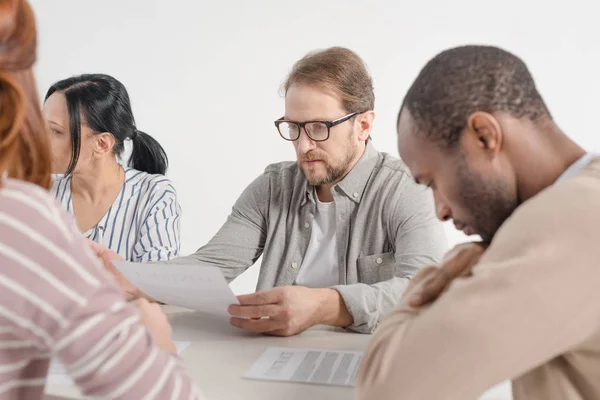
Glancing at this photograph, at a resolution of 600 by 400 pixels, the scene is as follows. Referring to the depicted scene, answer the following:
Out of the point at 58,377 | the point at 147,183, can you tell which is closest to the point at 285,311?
the point at 58,377

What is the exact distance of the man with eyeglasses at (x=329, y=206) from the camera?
6.17ft

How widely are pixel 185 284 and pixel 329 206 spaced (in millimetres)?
797

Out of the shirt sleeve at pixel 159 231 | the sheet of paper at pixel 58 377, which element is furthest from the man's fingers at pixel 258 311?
the shirt sleeve at pixel 159 231

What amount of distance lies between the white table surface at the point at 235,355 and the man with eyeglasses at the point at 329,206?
0.37 meters

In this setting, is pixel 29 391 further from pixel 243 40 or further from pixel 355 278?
pixel 243 40

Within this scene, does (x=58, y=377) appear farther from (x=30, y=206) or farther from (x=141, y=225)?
(x=141, y=225)

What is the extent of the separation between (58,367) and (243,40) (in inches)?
111

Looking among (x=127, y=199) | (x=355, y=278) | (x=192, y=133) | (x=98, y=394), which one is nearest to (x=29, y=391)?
(x=98, y=394)

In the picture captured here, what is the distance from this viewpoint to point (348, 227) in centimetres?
196

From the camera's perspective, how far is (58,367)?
1237 mm

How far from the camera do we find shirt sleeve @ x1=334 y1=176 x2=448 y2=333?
57.9 inches

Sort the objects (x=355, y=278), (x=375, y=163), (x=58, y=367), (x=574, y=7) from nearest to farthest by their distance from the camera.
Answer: (x=58, y=367) → (x=355, y=278) → (x=375, y=163) → (x=574, y=7)

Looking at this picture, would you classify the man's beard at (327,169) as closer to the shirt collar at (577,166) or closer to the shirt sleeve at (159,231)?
the shirt sleeve at (159,231)

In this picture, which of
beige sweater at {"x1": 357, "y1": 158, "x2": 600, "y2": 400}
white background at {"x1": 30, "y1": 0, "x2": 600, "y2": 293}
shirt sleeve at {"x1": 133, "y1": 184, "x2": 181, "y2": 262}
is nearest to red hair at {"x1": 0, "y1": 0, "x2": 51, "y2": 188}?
beige sweater at {"x1": 357, "y1": 158, "x2": 600, "y2": 400}
